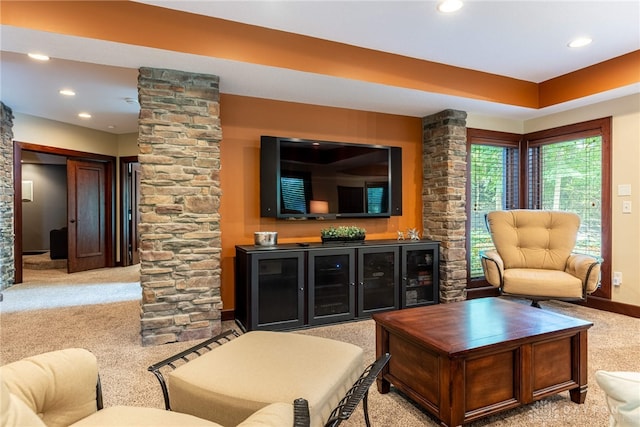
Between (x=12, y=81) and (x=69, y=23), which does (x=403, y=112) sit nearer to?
(x=69, y=23)

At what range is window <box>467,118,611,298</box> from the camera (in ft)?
13.2

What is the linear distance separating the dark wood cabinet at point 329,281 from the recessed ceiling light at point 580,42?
2245 millimetres

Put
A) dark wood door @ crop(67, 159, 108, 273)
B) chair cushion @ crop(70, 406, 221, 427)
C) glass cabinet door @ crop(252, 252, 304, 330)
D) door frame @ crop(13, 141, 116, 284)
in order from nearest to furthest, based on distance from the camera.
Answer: chair cushion @ crop(70, 406, 221, 427), glass cabinet door @ crop(252, 252, 304, 330), door frame @ crop(13, 141, 116, 284), dark wood door @ crop(67, 159, 108, 273)

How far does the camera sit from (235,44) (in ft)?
9.16

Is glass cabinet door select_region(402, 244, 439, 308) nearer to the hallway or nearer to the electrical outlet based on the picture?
the electrical outlet

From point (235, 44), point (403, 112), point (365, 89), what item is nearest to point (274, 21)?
point (235, 44)

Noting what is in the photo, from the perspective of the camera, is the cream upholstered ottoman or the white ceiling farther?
the white ceiling

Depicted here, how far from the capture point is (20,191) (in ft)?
17.3

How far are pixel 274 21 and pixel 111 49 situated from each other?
1.18 metres

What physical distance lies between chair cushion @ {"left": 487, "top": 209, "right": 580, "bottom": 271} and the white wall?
0.49 metres

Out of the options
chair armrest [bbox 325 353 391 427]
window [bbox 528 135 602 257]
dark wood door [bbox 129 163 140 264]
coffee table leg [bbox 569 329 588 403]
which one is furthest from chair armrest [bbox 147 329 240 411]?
dark wood door [bbox 129 163 140 264]

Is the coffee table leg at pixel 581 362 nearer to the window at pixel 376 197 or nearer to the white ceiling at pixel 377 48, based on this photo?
the white ceiling at pixel 377 48

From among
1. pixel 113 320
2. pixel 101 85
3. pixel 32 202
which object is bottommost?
pixel 113 320

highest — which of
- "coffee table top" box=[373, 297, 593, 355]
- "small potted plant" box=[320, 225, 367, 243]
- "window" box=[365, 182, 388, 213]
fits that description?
"window" box=[365, 182, 388, 213]
